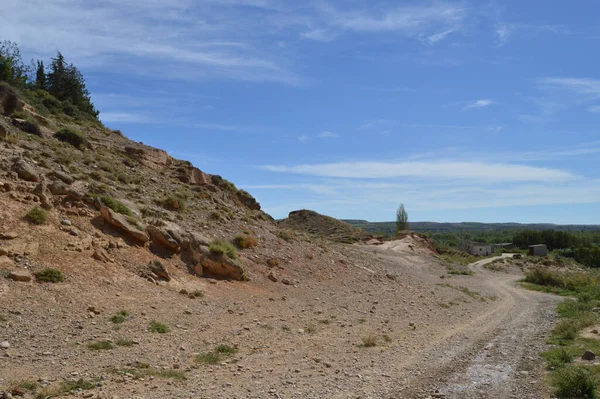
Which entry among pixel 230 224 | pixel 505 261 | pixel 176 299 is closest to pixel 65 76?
pixel 230 224

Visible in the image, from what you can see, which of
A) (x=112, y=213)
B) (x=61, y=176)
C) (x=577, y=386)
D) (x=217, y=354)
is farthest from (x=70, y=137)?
(x=577, y=386)

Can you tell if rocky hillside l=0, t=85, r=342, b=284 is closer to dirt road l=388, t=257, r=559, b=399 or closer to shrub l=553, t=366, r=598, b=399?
dirt road l=388, t=257, r=559, b=399

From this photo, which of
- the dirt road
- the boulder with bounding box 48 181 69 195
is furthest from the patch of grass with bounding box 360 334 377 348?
the boulder with bounding box 48 181 69 195

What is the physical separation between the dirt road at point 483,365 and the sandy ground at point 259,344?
0.03 m

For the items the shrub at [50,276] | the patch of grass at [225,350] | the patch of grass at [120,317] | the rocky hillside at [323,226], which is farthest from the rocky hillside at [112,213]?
the rocky hillside at [323,226]

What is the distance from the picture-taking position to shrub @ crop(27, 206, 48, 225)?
12.8m

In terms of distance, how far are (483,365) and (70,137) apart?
68.8 ft

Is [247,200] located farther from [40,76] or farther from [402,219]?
[402,219]

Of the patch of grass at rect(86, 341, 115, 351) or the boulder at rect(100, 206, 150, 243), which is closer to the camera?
the patch of grass at rect(86, 341, 115, 351)

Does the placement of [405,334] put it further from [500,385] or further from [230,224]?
[230,224]

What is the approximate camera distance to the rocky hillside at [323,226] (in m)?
46.8

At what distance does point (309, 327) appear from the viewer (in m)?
12.3

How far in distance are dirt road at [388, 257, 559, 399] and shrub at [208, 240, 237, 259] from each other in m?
8.38

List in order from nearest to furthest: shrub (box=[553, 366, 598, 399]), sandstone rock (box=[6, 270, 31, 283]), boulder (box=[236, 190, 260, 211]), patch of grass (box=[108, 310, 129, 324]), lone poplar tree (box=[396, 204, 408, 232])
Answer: shrub (box=[553, 366, 598, 399]) < patch of grass (box=[108, 310, 129, 324]) < sandstone rock (box=[6, 270, 31, 283]) < boulder (box=[236, 190, 260, 211]) < lone poplar tree (box=[396, 204, 408, 232])
